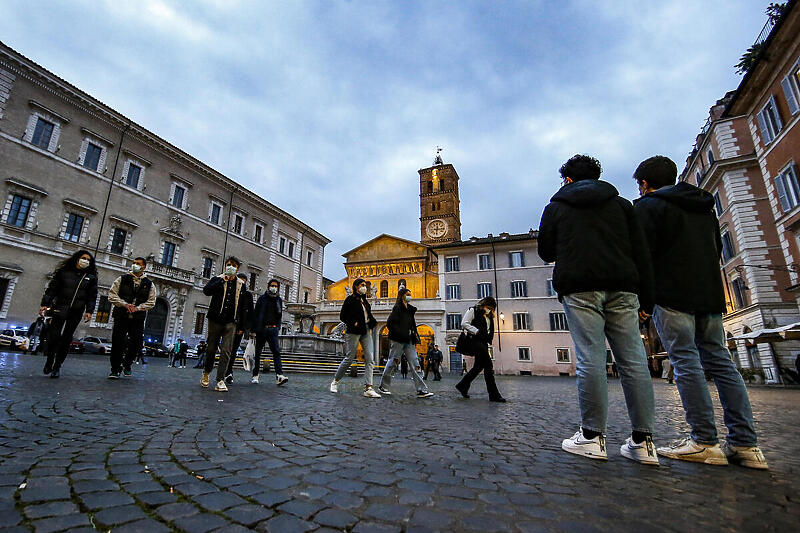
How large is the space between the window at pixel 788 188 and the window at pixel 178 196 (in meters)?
37.7

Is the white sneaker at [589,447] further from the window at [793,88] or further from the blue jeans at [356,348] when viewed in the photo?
the window at [793,88]

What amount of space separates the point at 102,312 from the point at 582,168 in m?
30.1

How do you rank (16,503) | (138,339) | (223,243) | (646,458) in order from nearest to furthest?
(16,503) → (646,458) → (138,339) → (223,243)

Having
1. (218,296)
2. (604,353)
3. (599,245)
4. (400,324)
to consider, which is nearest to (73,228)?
(218,296)

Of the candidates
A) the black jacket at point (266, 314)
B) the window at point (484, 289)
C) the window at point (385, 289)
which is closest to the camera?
the black jacket at point (266, 314)

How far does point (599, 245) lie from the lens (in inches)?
114

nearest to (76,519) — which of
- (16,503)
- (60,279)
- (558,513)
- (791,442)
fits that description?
(16,503)

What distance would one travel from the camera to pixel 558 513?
1651mm

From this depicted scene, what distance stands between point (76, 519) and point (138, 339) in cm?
740

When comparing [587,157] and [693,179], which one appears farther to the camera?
[693,179]

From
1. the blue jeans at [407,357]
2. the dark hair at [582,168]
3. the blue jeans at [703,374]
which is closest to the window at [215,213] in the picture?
the blue jeans at [407,357]

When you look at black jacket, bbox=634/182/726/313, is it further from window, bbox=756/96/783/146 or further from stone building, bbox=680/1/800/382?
window, bbox=756/96/783/146

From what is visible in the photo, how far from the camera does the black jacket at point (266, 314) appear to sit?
8344mm

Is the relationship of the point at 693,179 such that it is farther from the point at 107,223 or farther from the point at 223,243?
the point at 107,223
